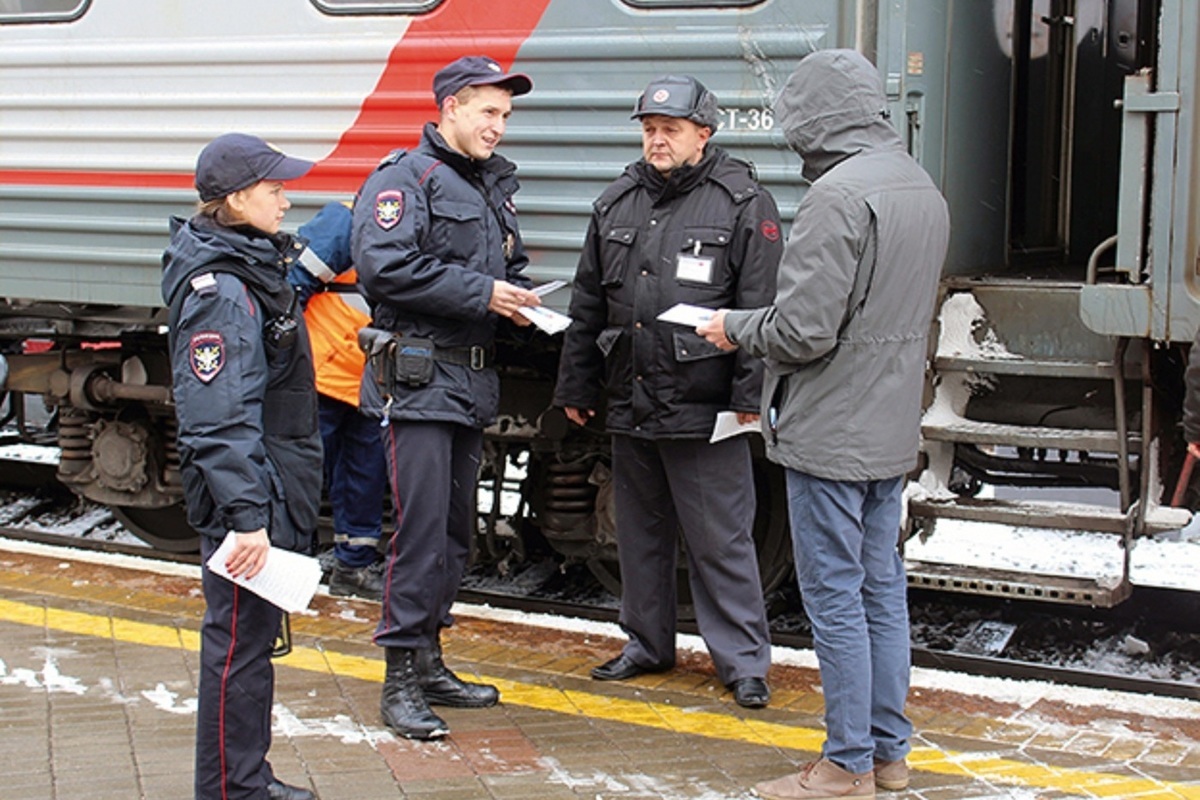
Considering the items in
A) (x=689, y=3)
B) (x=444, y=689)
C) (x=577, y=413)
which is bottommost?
(x=444, y=689)

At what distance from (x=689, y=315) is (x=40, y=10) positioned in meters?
3.29

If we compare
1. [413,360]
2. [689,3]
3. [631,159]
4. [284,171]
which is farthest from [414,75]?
[284,171]

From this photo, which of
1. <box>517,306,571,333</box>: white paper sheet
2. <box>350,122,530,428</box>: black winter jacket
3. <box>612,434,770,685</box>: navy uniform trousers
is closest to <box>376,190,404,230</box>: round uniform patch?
<box>350,122,530,428</box>: black winter jacket

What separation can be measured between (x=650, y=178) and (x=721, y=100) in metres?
0.53

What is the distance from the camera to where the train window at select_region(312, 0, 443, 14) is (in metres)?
5.39

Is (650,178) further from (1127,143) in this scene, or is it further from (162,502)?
(162,502)

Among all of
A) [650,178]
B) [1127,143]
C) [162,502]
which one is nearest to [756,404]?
[650,178]

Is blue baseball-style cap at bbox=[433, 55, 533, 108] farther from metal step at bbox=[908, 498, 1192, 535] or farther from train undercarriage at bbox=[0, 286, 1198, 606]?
metal step at bbox=[908, 498, 1192, 535]

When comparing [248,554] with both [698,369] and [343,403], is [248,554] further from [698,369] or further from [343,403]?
[343,403]

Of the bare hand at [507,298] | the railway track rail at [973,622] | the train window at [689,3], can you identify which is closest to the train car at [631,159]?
the train window at [689,3]

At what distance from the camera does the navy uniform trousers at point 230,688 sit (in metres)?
3.67

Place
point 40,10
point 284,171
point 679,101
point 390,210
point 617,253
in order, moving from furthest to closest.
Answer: point 40,10, point 617,253, point 679,101, point 390,210, point 284,171

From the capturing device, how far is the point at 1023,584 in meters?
4.88

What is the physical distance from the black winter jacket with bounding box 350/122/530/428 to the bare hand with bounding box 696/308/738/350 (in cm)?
67
